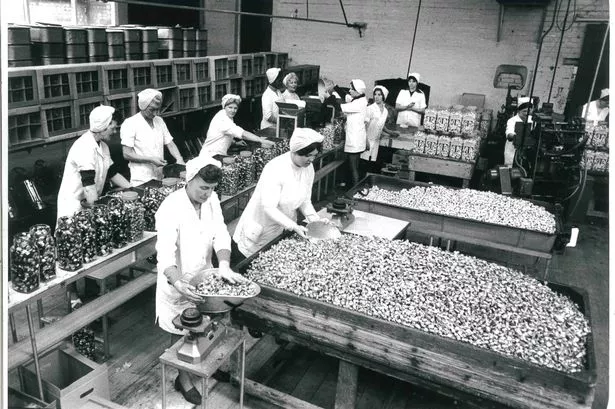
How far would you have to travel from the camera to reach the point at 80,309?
10.3 ft

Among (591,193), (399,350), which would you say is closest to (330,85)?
(591,193)

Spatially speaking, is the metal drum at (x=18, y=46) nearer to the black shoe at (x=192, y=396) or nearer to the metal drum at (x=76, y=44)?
the metal drum at (x=76, y=44)

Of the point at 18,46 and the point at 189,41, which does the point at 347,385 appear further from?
the point at 189,41

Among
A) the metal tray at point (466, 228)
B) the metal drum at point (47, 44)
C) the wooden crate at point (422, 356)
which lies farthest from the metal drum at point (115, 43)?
the wooden crate at point (422, 356)

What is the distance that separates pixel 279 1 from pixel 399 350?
30.1 feet

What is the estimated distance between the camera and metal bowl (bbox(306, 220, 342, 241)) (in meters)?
3.65

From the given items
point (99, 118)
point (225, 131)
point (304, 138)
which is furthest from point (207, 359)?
point (225, 131)

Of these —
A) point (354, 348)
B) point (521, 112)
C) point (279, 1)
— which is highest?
point (279, 1)

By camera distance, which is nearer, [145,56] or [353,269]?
[353,269]

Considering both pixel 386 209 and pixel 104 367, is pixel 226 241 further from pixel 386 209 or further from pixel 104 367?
pixel 386 209

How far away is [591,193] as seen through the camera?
6949 millimetres

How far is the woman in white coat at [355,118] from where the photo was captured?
6.88 m

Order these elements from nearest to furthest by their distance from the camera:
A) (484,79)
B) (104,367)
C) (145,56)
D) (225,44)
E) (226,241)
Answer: (104,367), (226,241), (145,56), (484,79), (225,44)

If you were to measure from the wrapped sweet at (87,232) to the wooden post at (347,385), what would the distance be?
5.14ft
